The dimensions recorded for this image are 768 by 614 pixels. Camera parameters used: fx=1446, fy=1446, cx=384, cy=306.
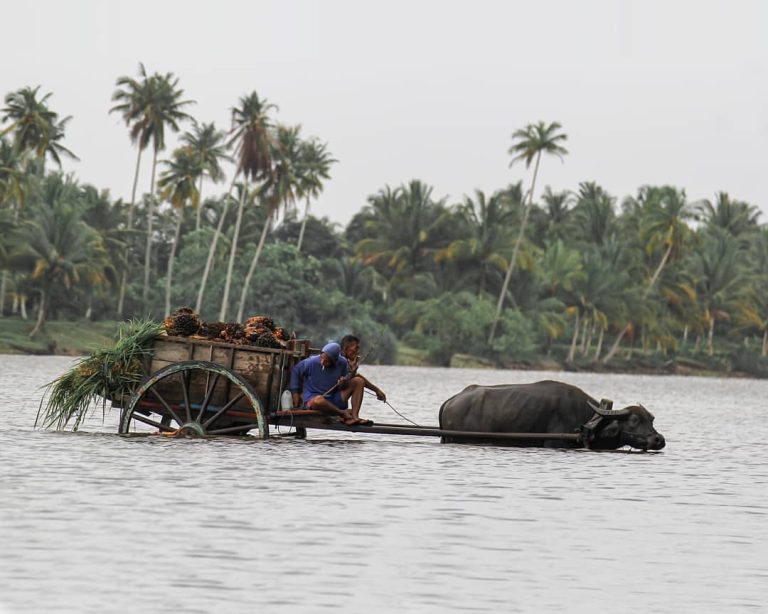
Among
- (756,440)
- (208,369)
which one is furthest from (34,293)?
(208,369)

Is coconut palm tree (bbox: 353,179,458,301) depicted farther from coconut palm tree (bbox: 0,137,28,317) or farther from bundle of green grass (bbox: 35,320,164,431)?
bundle of green grass (bbox: 35,320,164,431)

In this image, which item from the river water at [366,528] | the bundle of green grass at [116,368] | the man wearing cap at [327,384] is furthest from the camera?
the bundle of green grass at [116,368]

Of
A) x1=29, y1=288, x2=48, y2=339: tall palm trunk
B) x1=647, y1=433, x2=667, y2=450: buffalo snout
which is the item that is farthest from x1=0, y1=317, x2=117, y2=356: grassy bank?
x1=647, y1=433, x2=667, y2=450: buffalo snout

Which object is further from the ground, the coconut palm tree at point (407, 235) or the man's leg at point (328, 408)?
the coconut palm tree at point (407, 235)

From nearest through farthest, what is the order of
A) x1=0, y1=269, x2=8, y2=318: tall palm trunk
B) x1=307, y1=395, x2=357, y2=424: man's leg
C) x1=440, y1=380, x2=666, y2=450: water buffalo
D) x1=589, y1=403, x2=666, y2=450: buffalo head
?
x1=307, y1=395, x2=357, y2=424: man's leg → x1=589, y1=403, x2=666, y2=450: buffalo head → x1=440, y1=380, x2=666, y2=450: water buffalo → x1=0, y1=269, x2=8, y2=318: tall palm trunk

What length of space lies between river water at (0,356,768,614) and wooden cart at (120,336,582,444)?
0.35m

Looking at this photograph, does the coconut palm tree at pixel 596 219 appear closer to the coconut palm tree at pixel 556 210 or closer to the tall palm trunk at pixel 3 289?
the coconut palm tree at pixel 556 210

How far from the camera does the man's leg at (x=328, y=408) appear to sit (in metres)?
16.6

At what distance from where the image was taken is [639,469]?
1736 cm

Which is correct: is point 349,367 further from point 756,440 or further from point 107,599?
point 756,440

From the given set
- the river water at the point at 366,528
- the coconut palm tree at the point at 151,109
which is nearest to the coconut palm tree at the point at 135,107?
the coconut palm tree at the point at 151,109

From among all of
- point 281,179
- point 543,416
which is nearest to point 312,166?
point 281,179

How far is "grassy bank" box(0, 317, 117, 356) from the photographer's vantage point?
70812 millimetres

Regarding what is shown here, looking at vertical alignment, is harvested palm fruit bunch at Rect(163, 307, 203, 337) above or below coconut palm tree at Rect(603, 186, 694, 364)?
below
